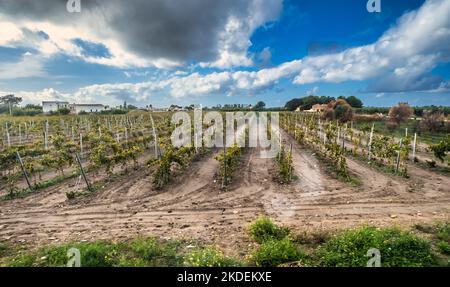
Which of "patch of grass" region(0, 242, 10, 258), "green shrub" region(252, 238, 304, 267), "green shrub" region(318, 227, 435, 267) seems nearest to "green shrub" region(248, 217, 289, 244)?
"green shrub" region(252, 238, 304, 267)

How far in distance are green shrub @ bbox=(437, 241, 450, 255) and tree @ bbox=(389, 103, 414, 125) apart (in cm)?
2657

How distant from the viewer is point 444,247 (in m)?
4.79

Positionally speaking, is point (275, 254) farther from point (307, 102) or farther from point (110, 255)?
point (307, 102)

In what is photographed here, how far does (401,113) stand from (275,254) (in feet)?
93.2

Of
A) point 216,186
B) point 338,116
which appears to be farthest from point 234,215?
point 338,116

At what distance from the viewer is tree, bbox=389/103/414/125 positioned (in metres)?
27.3

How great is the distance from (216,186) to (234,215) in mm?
2469

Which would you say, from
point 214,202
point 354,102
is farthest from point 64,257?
point 354,102

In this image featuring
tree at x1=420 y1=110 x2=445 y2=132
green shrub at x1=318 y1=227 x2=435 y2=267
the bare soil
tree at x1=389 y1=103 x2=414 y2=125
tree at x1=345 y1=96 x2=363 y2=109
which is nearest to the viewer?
green shrub at x1=318 y1=227 x2=435 y2=267

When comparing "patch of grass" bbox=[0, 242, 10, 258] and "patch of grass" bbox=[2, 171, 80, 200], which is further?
"patch of grass" bbox=[2, 171, 80, 200]

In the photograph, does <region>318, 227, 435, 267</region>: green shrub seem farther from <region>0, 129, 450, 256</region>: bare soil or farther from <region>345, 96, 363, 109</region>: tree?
<region>345, 96, 363, 109</region>: tree

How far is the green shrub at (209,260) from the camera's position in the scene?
442 centimetres
